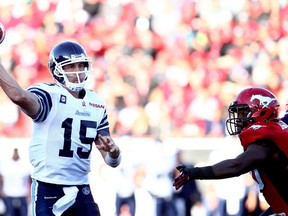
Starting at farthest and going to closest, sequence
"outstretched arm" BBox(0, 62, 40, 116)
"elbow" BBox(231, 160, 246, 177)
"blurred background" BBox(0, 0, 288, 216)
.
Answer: "blurred background" BBox(0, 0, 288, 216)
"outstretched arm" BBox(0, 62, 40, 116)
"elbow" BBox(231, 160, 246, 177)

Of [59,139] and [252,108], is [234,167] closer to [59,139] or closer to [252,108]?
[252,108]

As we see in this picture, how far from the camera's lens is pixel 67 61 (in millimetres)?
5078

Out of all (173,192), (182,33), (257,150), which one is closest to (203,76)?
(182,33)

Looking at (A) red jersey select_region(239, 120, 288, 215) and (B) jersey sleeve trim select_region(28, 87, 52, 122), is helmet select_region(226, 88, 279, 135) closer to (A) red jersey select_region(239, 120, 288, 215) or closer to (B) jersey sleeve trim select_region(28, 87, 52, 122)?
(A) red jersey select_region(239, 120, 288, 215)

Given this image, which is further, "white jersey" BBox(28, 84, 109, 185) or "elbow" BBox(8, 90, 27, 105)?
"white jersey" BBox(28, 84, 109, 185)

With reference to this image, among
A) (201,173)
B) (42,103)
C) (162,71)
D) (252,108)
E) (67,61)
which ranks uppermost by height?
(162,71)

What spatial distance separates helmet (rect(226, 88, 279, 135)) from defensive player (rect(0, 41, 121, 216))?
79cm

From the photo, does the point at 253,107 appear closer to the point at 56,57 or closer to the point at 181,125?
the point at 56,57

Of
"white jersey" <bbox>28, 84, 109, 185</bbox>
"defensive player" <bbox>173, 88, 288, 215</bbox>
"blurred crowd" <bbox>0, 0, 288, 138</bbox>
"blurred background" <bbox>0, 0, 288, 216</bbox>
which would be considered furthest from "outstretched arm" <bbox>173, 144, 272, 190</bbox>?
"blurred crowd" <bbox>0, 0, 288, 138</bbox>

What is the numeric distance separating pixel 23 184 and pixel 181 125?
233cm

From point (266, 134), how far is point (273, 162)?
16 centimetres

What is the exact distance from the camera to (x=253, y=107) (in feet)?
15.2

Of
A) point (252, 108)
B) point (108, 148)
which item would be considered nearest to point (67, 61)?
point (108, 148)

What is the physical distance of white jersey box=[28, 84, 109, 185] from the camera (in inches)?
192
